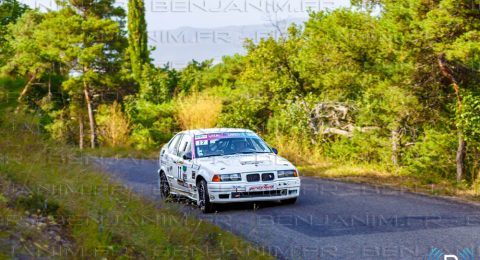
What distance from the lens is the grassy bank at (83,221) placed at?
662cm

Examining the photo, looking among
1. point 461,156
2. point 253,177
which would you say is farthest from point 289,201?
point 461,156

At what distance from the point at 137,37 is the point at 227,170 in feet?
102

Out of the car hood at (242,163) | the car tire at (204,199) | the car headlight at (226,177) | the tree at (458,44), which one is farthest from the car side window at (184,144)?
the tree at (458,44)

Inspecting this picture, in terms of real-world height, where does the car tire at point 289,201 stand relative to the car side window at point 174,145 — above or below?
below

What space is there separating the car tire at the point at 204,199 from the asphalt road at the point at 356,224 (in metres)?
0.18

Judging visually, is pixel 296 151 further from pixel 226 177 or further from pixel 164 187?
pixel 226 177

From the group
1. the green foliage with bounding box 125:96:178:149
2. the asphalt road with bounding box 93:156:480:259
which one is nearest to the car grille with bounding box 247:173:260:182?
the asphalt road with bounding box 93:156:480:259

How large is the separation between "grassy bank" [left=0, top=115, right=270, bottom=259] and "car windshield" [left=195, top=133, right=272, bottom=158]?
2562mm

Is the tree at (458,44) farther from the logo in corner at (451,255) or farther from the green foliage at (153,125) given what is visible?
the green foliage at (153,125)

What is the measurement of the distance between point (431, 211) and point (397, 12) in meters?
6.16

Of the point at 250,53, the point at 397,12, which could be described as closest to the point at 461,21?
the point at 397,12

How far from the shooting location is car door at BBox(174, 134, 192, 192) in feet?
43.3

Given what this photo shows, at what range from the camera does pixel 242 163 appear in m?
12.5

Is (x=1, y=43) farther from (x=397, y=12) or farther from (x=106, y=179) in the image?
(x=397, y=12)
